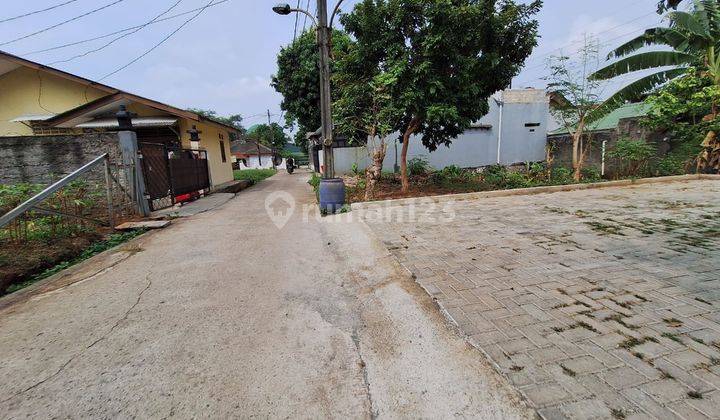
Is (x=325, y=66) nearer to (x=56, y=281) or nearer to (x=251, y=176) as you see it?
(x=56, y=281)

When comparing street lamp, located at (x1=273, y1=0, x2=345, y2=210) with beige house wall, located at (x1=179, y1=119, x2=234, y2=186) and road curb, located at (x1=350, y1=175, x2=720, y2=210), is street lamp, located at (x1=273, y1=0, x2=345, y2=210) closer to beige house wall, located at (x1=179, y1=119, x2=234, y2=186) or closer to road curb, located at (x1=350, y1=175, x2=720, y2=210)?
road curb, located at (x1=350, y1=175, x2=720, y2=210)

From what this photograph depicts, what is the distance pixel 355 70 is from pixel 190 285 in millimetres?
7353

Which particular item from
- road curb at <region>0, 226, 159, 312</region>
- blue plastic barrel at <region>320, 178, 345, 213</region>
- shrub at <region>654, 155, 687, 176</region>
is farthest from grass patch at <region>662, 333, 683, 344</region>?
shrub at <region>654, 155, 687, 176</region>

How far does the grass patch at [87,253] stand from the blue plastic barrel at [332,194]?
3.86 meters

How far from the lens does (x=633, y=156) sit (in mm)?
10586

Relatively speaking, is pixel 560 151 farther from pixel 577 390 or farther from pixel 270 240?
pixel 577 390

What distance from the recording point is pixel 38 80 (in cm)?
1198

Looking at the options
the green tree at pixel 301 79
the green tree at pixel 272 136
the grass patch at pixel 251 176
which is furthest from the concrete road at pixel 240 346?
the green tree at pixel 272 136

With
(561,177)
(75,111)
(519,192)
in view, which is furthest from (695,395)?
(75,111)

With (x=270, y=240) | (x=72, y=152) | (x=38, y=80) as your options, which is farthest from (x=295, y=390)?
(x=38, y=80)

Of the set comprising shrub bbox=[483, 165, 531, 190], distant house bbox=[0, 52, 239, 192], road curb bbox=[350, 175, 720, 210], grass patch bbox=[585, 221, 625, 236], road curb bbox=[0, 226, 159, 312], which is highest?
distant house bbox=[0, 52, 239, 192]

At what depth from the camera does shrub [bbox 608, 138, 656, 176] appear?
10.5 metres

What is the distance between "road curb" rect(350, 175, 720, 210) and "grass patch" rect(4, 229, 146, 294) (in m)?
4.69

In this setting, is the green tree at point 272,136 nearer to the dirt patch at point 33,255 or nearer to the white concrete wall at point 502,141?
the white concrete wall at point 502,141
